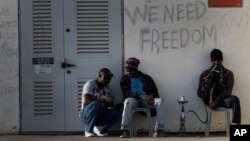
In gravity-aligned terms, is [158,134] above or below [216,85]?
below

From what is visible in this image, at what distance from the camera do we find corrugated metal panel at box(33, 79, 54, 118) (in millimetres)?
9656

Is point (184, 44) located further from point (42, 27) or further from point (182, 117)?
point (42, 27)

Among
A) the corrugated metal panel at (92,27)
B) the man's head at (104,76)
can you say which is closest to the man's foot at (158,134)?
the man's head at (104,76)

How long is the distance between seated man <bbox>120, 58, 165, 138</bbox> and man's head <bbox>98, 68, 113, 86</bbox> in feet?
0.82

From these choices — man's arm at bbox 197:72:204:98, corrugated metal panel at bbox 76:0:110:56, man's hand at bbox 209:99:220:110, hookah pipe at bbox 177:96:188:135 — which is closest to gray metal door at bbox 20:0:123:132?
corrugated metal panel at bbox 76:0:110:56

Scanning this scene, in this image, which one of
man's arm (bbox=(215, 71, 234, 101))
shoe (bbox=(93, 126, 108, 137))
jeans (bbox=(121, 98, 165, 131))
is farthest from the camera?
man's arm (bbox=(215, 71, 234, 101))

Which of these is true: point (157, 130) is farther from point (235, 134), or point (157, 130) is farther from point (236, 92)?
point (235, 134)

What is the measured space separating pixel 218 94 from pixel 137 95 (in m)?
1.40

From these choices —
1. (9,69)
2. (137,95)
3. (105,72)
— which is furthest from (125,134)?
(9,69)

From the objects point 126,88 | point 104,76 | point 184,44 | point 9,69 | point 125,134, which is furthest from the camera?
point 184,44

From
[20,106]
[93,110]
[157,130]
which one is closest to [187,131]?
[157,130]

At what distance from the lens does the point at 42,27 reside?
9633mm

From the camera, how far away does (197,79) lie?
9797 mm

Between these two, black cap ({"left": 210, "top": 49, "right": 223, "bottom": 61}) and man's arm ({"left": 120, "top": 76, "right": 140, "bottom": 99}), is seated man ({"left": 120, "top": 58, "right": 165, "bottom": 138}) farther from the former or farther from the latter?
black cap ({"left": 210, "top": 49, "right": 223, "bottom": 61})
